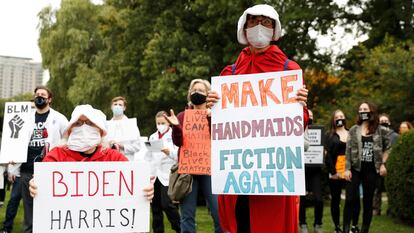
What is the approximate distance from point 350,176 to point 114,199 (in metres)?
4.72

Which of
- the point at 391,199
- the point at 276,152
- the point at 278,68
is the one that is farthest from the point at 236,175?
the point at 391,199

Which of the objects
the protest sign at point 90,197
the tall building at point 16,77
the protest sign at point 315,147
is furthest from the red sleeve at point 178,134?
the tall building at point 16,77

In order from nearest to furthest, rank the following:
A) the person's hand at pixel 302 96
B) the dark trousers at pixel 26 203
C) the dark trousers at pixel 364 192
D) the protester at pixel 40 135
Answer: the person's hand at pixel 302 96 < the dark trousers at pixel 26 203 < the protester at pixel 40 135 < the dark trousers at pixel 364 192

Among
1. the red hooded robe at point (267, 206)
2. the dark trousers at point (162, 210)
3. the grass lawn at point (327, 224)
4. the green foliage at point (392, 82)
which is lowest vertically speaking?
the grass lawn at point (327, 224)

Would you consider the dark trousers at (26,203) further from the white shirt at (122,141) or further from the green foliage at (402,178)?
the green foliage at (402,178)

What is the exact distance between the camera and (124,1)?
30.3 metres

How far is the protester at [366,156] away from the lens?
8.17 m

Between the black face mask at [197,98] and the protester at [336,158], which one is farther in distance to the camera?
the protester at [336,158]

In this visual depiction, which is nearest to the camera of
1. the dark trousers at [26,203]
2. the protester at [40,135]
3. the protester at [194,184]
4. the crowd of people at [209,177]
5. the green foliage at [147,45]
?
the crowd of people at [209,177]

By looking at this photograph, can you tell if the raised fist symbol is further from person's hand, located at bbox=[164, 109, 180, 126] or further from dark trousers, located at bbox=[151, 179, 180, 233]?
person's hand, located at bbox=[164, 109, 180, 126]

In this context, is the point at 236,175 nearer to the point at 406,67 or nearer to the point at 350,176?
the point at 350,176

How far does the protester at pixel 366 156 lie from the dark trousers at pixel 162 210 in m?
2.33

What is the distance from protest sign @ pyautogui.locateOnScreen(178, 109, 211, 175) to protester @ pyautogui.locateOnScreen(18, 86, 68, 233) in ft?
5.25

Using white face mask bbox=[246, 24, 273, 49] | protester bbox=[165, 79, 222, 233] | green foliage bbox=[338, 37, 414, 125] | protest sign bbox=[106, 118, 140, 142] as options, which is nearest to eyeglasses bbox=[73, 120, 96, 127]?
white face mask bbox=[246, 24, 273, 49]
